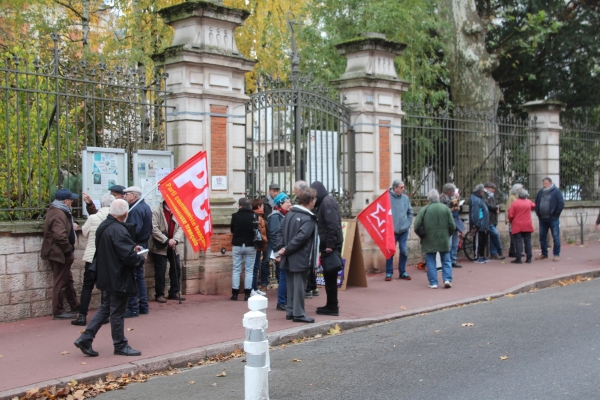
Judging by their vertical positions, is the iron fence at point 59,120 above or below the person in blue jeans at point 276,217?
above

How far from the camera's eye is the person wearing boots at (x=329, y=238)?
30.5 feet

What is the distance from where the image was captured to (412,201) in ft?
48.1

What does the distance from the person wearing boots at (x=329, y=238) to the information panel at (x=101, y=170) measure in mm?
2847

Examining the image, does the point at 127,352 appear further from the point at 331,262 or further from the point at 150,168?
the point at 150,168

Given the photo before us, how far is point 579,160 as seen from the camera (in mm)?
19562

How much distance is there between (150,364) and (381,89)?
836 centimetres

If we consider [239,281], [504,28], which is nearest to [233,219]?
[239,281]

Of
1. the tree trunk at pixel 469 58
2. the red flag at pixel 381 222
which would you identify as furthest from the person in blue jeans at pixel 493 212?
the tree trunk at pixel 469 58

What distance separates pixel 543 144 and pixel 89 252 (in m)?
12.9

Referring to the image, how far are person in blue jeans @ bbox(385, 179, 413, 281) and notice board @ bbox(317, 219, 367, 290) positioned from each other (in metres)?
1.31

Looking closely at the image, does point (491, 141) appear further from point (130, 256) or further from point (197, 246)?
point (130, 256)

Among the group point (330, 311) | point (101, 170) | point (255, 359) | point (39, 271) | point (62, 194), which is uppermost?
point (101, 170)

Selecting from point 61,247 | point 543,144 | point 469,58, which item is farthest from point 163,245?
point 469,58

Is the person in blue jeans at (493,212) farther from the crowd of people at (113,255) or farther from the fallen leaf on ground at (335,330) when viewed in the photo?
the crowd of people at (113,255)
